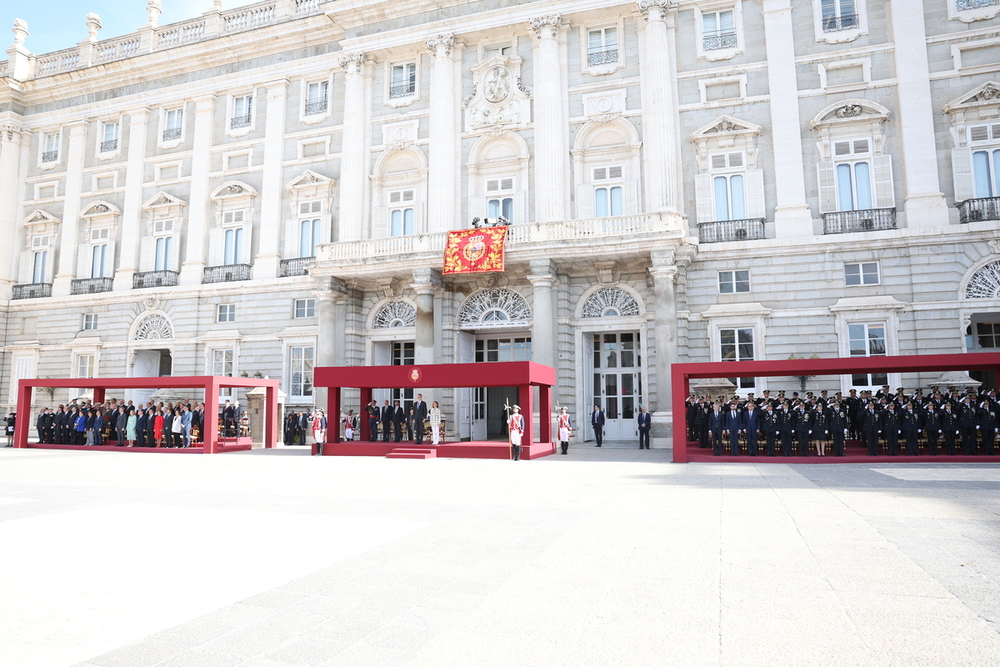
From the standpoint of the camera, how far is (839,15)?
24500 millimetres

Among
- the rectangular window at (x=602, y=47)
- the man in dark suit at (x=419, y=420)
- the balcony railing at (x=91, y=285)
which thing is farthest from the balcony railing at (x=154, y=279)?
the rectangular window at (x=602, y=47)

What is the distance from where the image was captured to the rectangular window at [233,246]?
31.5 m

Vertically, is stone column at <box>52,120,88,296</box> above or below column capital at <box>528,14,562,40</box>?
below

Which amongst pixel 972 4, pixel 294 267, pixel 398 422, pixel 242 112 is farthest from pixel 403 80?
pixel 972 4

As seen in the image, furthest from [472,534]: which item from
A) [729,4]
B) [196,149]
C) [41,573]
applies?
[196,149]

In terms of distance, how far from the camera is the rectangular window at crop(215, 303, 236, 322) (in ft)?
101

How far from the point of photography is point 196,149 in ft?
107

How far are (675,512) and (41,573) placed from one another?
6995mm

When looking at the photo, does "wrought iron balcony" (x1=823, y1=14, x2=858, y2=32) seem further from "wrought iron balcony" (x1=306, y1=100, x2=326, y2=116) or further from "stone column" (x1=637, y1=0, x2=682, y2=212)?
"wrought iron balcony" (x1=306, y1=100, x2=326, y2=116)

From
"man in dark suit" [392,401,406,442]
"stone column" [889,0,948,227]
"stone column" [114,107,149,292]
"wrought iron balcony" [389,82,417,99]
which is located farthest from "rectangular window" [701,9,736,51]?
"stone column" [114,107,149,292]

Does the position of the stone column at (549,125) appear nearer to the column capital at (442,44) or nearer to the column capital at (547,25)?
the column capital at (547,25)

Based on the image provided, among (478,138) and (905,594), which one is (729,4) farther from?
(905,594)

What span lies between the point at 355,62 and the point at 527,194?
9931 mm

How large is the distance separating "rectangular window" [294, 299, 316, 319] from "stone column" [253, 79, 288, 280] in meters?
1.83
